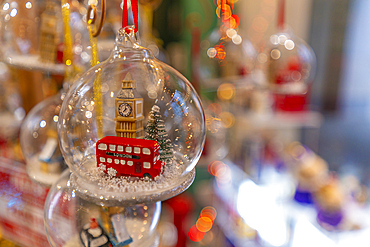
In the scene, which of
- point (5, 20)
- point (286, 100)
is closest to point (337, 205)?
point (286, 100)

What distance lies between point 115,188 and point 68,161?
123 mm

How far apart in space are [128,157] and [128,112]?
3.0 inches

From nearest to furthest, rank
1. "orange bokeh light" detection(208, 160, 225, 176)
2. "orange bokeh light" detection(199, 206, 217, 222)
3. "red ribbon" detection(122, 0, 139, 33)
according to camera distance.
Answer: "red ribbon" detection(122, 0, 139, 33) → "orange bokeh light" detection(199, 206, 217, 222) → "orange bokeh light" detection(208, 160, 225, 176)

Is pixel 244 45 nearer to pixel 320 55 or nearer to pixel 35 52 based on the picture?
pixel 35 52

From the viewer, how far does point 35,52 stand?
0.67m

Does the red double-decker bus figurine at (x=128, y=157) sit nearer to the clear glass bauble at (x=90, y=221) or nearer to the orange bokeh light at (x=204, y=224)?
the clear glass bauble at (x=90, y=221)

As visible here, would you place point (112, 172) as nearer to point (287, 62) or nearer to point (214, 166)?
point (287, 62)

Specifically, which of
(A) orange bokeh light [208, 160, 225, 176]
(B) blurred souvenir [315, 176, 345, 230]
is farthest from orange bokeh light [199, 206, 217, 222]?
(B) blurred souvenir [315, 176, 345, 230]

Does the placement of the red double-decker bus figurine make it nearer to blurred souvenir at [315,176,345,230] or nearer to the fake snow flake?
the fake snow flake

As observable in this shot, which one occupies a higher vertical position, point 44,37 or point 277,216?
point 44,37

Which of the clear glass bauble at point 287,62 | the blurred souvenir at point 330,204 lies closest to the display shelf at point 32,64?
the clear glass bauble at point 287,62

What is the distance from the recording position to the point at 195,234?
177 cm

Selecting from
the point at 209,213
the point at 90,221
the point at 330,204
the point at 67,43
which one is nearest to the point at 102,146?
the point at 90,221

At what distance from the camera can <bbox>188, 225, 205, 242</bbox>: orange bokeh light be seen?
173cm
